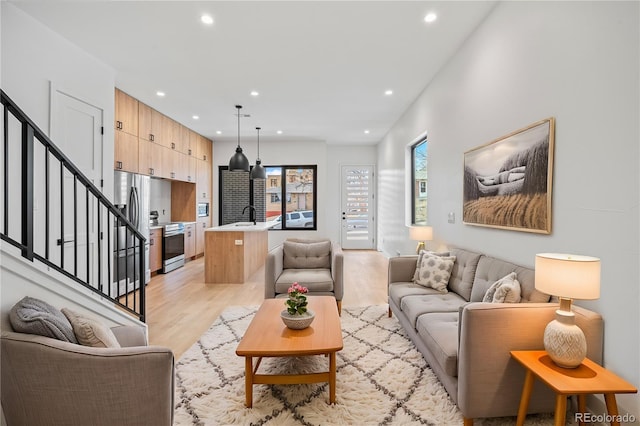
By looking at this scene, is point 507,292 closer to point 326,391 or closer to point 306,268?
point 326,391

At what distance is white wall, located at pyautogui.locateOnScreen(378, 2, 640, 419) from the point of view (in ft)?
5.17

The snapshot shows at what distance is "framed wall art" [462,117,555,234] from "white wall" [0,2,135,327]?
307 centimetres

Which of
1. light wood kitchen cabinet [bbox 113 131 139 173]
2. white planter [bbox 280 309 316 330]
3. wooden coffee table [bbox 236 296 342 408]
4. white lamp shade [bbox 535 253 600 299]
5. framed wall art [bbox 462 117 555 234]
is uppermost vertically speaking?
light wood kitchen cabinet [bbox 113 131 139 173]

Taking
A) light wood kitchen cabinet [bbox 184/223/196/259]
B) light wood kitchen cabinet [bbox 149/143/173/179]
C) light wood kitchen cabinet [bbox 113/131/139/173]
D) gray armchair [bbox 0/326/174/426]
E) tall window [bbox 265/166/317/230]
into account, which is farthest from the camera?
tall window [bbox 265/166/317/230]

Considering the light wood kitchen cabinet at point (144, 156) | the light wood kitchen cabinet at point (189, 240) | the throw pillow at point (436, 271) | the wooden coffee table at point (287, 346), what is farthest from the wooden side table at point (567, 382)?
the light wood kitchen cabinet at point (189, 240)

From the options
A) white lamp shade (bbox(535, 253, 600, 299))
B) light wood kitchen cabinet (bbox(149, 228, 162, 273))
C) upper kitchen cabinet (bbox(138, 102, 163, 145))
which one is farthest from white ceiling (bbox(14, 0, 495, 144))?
white lamp shade (bbox(535, 253, 600, 299))

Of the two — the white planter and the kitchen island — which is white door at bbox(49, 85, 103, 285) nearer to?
the kitchen island

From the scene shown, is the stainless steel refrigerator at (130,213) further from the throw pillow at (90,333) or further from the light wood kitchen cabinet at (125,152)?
the throw pillow at (90,333)

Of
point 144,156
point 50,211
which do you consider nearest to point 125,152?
point 144,156

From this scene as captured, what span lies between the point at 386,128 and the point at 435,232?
3396mm

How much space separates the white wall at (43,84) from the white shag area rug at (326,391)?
2.62ft

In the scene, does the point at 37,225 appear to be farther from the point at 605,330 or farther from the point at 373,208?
the point at 373,208

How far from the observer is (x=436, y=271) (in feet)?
10.3

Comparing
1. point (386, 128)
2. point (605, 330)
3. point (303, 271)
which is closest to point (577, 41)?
point (605, 330)
